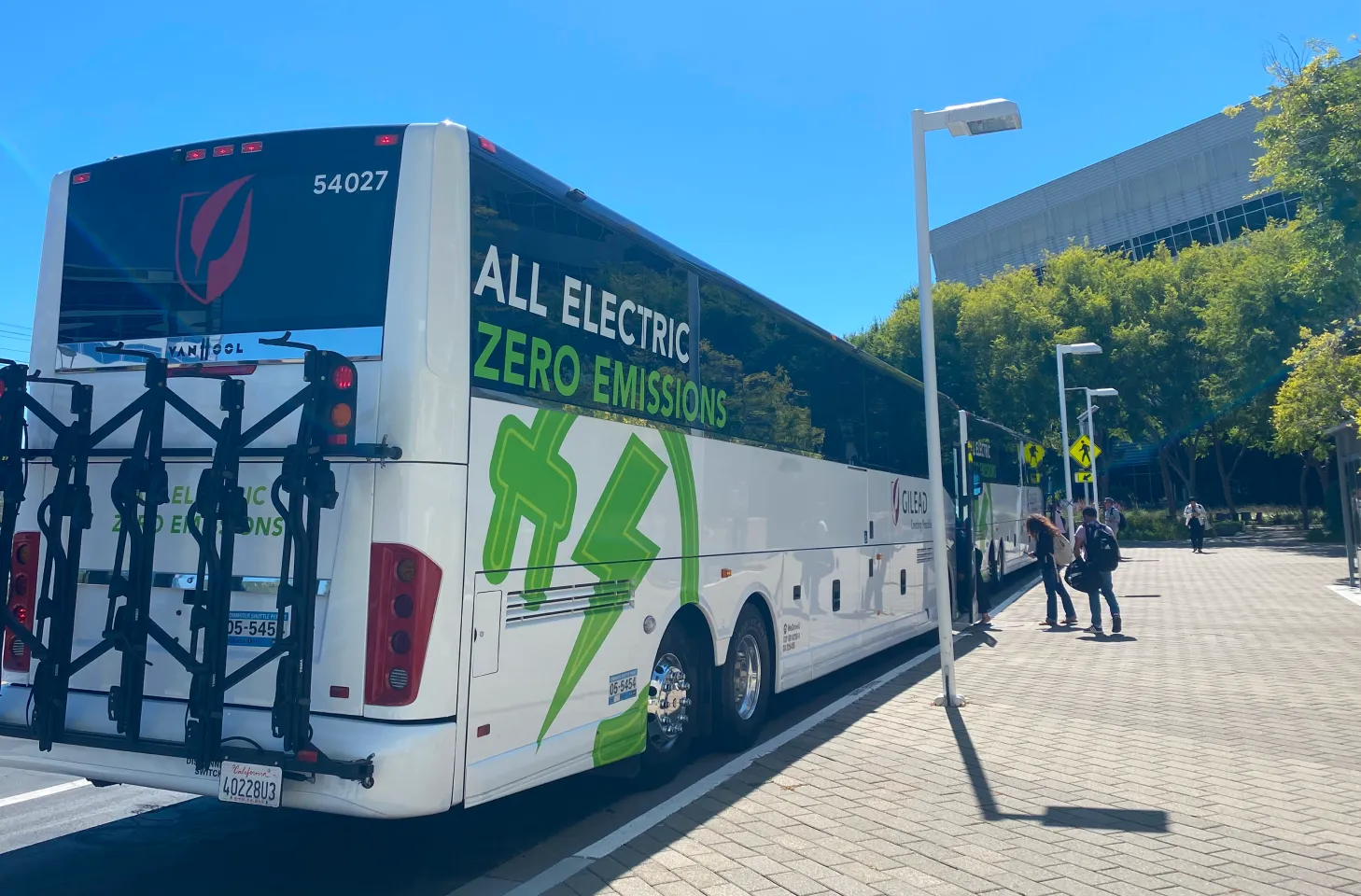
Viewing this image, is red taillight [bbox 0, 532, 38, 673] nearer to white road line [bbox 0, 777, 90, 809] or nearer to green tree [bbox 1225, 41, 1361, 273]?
white road line [bbox 0, 777, 90, 809]

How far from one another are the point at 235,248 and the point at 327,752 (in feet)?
8.20

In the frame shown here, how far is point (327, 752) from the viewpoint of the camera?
4.49 metres

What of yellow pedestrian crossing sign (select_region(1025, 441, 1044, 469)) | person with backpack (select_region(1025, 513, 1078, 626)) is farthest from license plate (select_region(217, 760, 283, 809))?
yellow pedestrian crossing sign (select_region(1025, 441, 1044, 469))

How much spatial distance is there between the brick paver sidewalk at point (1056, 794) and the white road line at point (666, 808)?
0.32ft

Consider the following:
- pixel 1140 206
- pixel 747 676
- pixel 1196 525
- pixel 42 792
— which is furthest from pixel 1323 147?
pixel 1140 206

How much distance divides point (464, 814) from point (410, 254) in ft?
11.8

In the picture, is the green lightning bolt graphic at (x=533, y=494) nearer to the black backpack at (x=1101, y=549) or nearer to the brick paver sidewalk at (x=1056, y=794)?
the brick paver sidewalk at (x=1056, y=794)

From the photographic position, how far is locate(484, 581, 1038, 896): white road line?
16.5ft

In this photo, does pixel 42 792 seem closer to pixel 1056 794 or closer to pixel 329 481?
pixel 329 481

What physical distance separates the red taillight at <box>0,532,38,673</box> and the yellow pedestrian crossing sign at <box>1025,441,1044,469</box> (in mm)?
22172

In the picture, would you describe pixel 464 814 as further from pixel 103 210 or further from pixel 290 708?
pixel 103 210

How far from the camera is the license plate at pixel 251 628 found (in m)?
4.77

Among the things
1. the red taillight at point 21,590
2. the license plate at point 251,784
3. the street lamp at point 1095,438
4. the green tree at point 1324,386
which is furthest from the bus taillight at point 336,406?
the street lamp at point 1095,438

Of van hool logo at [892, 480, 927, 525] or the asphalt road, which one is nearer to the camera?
the asphalt road
